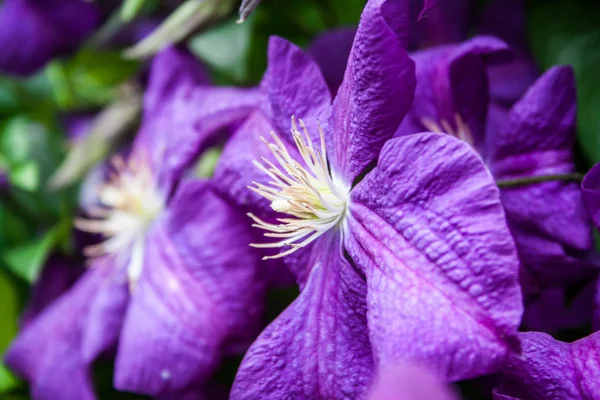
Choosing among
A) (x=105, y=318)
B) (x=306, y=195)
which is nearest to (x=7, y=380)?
(x=105, y=318)

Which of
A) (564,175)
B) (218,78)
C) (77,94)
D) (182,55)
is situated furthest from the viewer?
(77,94)

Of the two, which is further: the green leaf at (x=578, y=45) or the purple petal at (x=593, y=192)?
the green leaf at (x=578, y=45)

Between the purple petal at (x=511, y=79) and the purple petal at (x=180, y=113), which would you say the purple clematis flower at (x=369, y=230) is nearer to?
the purple petal at (x=180, y=113)

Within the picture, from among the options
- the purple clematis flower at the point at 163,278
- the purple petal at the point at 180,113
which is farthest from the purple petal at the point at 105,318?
the purple petal at the point at 180,113

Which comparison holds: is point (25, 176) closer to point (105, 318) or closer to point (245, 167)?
point (105, 318)

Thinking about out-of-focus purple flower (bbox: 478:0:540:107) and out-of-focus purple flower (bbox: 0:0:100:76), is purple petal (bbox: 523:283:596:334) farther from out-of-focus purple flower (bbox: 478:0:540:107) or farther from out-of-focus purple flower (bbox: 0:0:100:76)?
out-of-focus purple flower (bbox: 0:0:100:76)

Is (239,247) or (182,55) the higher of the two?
(182,55)

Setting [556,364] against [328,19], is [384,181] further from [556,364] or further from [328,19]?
[328,19]

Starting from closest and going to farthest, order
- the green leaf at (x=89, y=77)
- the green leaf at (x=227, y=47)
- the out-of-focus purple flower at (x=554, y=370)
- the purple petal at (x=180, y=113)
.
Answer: the out-of-focus purple flower at (x=554, y=370)
the purple petal at (x=180, y=113)
the green leaf at (x=227, y=47)
the green leaf at (x=89, y=77)

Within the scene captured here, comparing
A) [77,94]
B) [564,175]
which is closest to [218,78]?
[77,94]
